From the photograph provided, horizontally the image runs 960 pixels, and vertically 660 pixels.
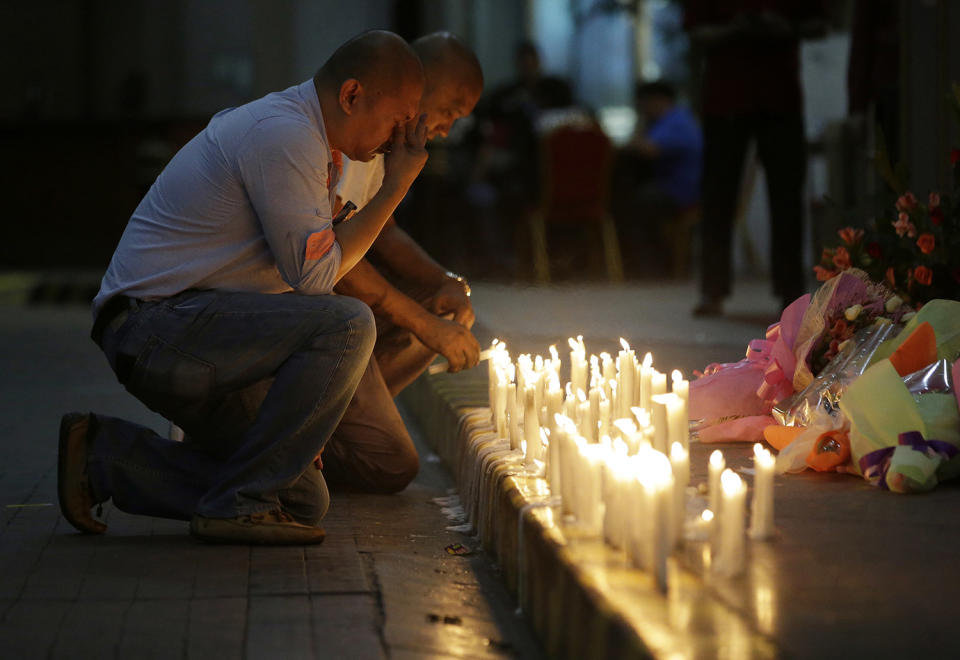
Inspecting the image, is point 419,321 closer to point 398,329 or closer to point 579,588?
point 398,329

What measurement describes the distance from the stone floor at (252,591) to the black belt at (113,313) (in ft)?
1.58

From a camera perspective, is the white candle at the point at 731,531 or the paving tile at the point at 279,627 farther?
the paving tile at the point at 279,627

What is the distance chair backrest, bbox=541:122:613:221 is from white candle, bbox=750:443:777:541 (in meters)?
8.06

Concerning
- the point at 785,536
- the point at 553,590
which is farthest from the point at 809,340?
the point at 553,590

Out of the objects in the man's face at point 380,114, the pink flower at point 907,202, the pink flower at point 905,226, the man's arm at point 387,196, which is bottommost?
the pink flower at point 905,226

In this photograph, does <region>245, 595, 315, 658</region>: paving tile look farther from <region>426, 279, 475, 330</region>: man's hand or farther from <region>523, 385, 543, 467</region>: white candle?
<region>426, 279, 475, 330</region>: man's hand

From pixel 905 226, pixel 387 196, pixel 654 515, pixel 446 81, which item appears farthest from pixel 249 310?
pixel 905 226

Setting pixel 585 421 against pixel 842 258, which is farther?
pixel 842 258

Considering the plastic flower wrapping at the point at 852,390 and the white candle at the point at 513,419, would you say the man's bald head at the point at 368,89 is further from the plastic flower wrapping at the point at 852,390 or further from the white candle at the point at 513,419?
the plastic flower wrapping at the point at 852,390

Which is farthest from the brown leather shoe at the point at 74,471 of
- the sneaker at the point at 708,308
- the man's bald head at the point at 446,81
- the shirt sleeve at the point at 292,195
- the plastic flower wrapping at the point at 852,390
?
the sneaker at the point at 708,308

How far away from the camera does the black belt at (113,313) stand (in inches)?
122

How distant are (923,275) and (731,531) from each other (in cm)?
163

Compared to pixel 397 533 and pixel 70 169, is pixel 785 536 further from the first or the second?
Result: pixel 70 169

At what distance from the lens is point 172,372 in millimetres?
3004
